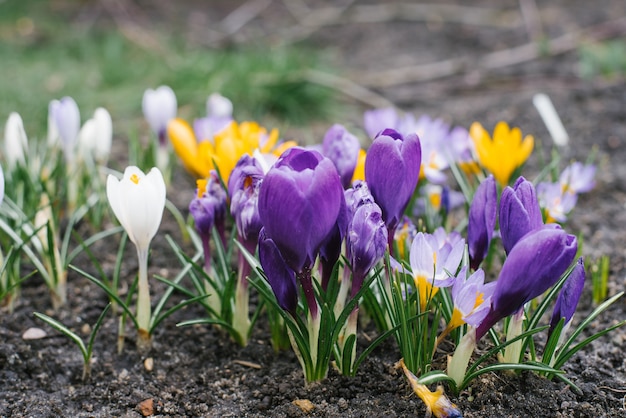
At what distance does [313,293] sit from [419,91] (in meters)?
2.79

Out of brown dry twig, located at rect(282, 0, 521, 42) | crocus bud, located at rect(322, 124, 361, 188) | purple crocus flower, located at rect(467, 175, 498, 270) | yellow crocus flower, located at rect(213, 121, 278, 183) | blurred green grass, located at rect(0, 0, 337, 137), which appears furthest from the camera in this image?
brown dry twig, located at rect(282, 0, 521, 42)

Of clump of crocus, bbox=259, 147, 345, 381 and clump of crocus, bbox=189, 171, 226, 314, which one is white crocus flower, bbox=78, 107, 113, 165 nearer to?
clump of crocus, bbox=189, 171, 226, 314

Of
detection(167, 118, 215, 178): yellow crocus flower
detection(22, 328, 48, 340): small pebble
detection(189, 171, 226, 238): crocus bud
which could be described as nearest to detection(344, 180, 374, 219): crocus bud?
detection(189, 171, 226, 238): crocus bud

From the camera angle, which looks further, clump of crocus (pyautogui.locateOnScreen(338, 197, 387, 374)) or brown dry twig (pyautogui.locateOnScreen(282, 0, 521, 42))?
brown dry twig (pyautogui.locateOnScreen(282, 0, 521, 42))

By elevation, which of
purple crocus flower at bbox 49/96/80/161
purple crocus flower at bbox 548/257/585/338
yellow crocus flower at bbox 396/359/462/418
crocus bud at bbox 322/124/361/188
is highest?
purple crocus flower at bbox 49/96/80/161

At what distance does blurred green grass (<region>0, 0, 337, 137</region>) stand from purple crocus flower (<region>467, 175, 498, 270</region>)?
202 centimetres

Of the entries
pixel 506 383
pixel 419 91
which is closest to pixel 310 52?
pixel 419 91

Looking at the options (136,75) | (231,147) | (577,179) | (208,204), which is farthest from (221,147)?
(136,75)

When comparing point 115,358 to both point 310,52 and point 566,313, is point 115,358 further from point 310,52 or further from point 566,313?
point 310,52

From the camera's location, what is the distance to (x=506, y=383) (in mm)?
1384

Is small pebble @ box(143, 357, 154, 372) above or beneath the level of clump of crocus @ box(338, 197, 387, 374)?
beneath

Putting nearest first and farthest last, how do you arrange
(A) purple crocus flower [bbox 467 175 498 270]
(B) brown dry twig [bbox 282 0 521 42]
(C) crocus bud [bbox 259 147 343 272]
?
(C) crocus bud [bbox 259 147 343 272] < (A) purple crocus flower [bbox 467 175 498 270] < (B) brown dry twig [bbox 282 0 521 42]

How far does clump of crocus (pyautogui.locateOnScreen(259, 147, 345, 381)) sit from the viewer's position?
1.10 meters

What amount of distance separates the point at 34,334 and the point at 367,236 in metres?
0.91
